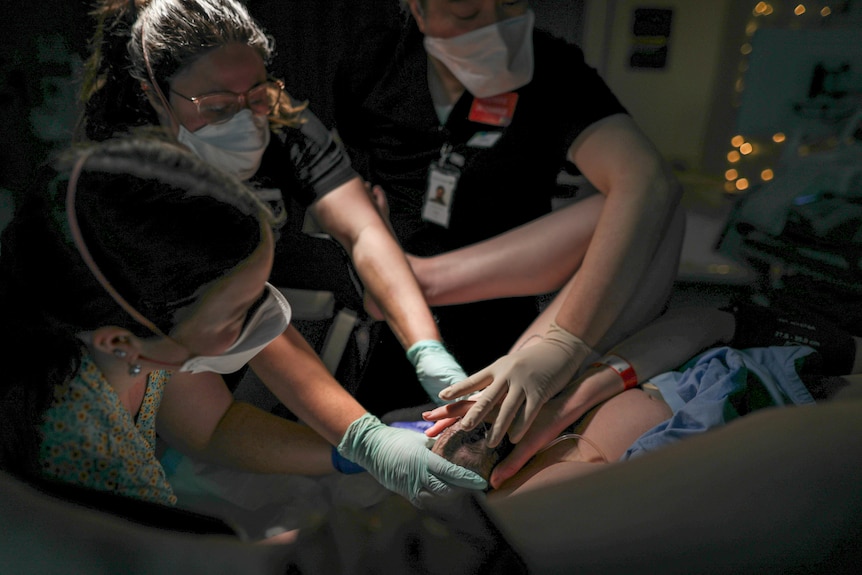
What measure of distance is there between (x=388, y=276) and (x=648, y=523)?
0.59 metres

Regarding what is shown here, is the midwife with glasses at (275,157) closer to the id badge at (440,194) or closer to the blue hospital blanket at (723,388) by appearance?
the id badge at (440,194)

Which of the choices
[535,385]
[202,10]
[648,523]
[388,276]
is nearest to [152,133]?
[202,10]

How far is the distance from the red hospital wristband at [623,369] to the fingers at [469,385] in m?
0.19

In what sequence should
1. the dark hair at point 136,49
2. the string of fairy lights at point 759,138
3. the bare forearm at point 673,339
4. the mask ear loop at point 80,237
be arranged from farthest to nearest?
the bare forearm at point 673,339
the string of fairy lights at point 759,138
the dark hair at point 136,49
the mask ear loop at point 80,237

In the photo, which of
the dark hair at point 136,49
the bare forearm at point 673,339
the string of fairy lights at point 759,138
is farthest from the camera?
the bare forearm at point 673,339

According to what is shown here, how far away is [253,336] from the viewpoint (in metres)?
0.89

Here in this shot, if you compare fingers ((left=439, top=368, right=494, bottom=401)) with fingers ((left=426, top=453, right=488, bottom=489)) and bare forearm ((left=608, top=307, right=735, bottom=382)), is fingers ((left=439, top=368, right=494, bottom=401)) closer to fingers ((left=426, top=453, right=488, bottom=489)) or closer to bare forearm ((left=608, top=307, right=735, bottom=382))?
fingers ((left=426, top=453, right=488, bottom=489))

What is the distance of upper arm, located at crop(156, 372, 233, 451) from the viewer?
1.03 metres

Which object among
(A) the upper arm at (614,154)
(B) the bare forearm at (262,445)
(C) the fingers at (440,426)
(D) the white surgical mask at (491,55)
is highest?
(D) the white surgical mask at (491,55)

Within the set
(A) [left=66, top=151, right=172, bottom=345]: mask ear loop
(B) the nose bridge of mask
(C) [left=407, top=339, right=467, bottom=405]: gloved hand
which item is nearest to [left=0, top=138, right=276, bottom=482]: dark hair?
(A) [left=66, top=151, right=172, bottom=345]: mask ear loop

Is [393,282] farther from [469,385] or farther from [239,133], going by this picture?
[239,133]

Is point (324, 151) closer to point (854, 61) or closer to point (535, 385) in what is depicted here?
point (535, 385)

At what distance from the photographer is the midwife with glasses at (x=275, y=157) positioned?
863 millimetres

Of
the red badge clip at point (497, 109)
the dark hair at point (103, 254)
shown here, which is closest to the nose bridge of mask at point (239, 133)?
the dark hair at point (103, 254)
